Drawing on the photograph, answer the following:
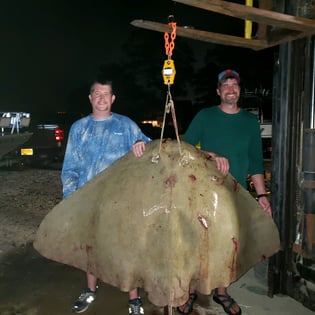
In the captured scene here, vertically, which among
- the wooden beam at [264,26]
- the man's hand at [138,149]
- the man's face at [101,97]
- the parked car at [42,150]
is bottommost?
the parked car at [42,150]

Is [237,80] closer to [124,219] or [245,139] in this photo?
[245,139]

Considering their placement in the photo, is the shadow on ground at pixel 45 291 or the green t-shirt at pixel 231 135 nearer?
the green t-shirt at pixel 231 135

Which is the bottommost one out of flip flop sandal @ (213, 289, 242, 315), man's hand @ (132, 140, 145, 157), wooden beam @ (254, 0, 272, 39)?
flip flop sandal @ (213, 289, 242, 315)

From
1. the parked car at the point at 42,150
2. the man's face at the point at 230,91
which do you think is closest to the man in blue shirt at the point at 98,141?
the man's face at the point at 230,91

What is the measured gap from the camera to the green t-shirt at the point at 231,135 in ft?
10.2

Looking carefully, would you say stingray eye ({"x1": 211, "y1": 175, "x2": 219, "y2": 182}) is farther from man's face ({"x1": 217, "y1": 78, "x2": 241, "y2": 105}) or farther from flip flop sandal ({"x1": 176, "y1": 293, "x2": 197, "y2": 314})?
flip flop sandal ({"x1": 176, "y1": 293, "x2": 197, "y2": 314})

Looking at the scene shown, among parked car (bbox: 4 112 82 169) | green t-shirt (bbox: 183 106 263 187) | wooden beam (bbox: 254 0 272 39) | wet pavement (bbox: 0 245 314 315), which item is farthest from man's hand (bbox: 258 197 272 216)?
parked car (bbox: 4 112 82 169)

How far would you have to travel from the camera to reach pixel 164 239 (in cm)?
216

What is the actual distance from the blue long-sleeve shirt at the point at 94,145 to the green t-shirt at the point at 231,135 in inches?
19.9

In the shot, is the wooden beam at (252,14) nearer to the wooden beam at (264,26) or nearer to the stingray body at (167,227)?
the wooden beam at (264,26)

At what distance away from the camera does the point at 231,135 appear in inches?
122

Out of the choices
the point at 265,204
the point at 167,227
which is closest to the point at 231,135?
the point at 265,204

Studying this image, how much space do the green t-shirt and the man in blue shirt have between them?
0.52 metres

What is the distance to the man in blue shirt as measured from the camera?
3.15 m
